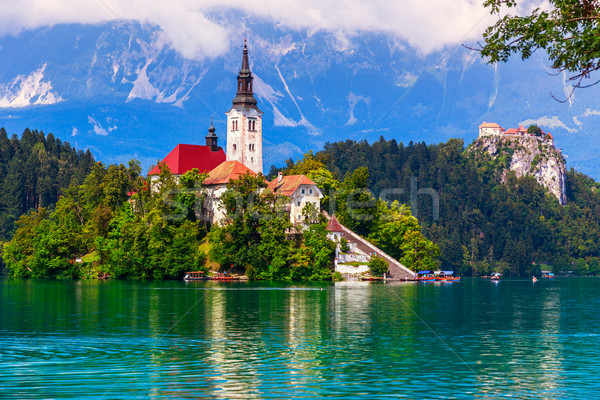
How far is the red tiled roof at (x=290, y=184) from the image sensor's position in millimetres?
124625

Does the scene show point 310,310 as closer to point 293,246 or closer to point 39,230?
point 293,246

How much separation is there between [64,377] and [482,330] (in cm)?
2717

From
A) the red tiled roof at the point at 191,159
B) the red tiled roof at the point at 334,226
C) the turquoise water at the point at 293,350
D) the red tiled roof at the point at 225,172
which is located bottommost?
the turquoise water at the point at 293,350

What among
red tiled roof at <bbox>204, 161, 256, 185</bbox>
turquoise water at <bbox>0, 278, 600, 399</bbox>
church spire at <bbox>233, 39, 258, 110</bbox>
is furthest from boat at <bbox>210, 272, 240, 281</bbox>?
turquoise water at <bbox>0, 278, 600, 399</bbox>

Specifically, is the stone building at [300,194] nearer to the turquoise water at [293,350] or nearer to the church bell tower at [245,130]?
the church bell tower at [245,130]

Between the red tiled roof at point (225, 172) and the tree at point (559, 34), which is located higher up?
the red tiled roof at point (225, 172)

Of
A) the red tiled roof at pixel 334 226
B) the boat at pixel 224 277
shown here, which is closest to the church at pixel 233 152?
the red tiled roof at pixel 334 226

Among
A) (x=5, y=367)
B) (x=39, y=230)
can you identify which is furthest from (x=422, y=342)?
(x=39, y=230)

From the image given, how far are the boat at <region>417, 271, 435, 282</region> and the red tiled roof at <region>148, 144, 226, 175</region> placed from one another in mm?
42329

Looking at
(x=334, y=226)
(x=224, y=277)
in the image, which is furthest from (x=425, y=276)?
(x=224, y=277)

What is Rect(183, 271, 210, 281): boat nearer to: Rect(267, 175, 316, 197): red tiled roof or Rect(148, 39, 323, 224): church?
Rect(267, 175, 316, 197): red tiled roof

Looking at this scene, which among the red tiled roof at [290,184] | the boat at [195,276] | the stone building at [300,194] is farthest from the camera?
the stone building at [300,194]

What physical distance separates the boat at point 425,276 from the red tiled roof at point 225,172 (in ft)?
104

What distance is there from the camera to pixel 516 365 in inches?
1399
